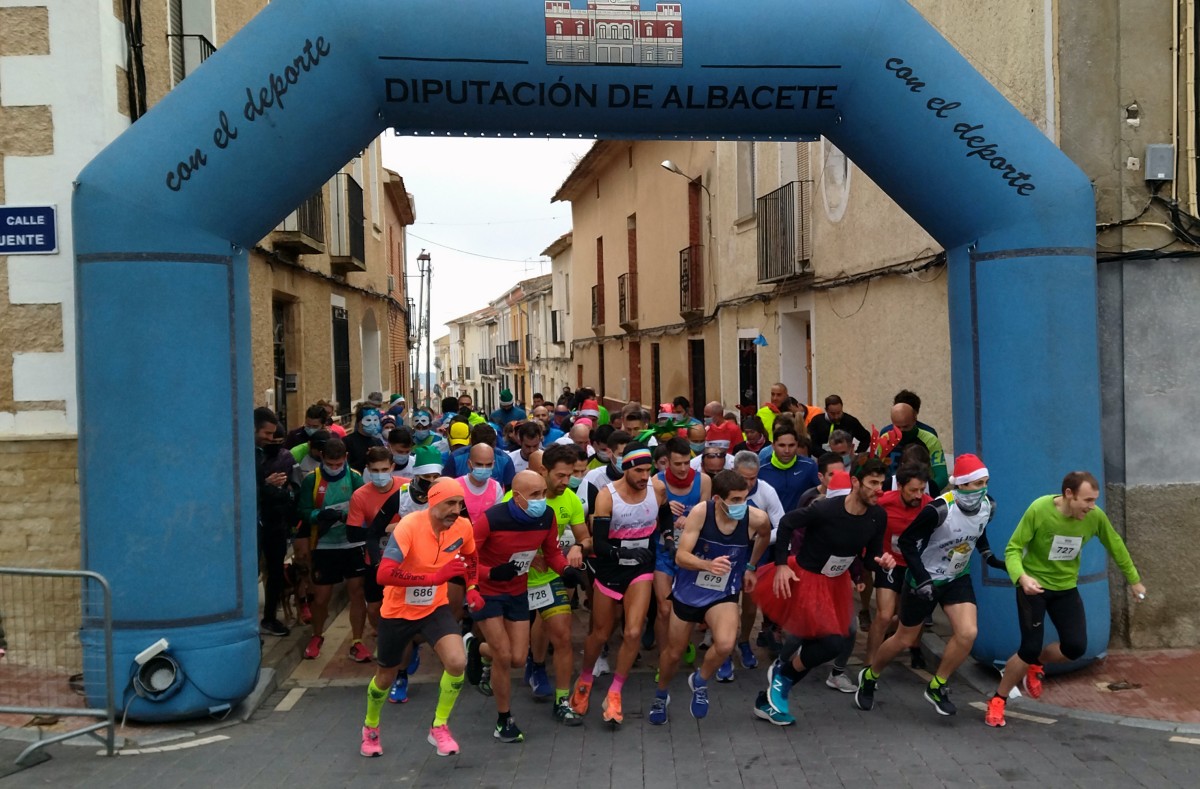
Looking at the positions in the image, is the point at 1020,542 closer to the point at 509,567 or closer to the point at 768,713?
the point at 768,713

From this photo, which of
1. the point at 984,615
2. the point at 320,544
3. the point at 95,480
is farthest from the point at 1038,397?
the point at 95,480

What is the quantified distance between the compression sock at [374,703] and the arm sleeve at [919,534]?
3.25m

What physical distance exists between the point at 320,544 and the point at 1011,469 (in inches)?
196

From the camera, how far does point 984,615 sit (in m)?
7.68

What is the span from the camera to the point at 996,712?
6.79 meters

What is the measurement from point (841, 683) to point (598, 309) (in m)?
25.4

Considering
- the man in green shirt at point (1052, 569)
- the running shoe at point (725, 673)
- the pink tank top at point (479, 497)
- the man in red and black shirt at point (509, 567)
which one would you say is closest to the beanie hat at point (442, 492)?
the man in red and black shirt at point (509, 567)

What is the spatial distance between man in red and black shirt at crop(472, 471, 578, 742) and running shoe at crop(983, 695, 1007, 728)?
2.70m

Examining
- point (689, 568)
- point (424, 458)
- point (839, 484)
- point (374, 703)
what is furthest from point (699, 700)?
point (424, 458)

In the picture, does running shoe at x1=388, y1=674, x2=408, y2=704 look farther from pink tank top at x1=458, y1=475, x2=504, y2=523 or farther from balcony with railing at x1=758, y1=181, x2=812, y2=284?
balcony with railing at x1=758, y1=181, x2=812, y2=284

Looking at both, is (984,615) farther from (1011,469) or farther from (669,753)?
(669,753)

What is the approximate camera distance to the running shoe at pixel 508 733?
6.70 meters

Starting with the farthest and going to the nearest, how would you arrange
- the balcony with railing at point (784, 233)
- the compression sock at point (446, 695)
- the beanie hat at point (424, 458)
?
1. the balcony with railing at point (784, 233)
2. the beanie hat at point (424, 458)
3. the compression sock at point (446, 695)

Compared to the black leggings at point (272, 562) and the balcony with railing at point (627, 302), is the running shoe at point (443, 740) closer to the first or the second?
the black leggings at point (272, 562)
